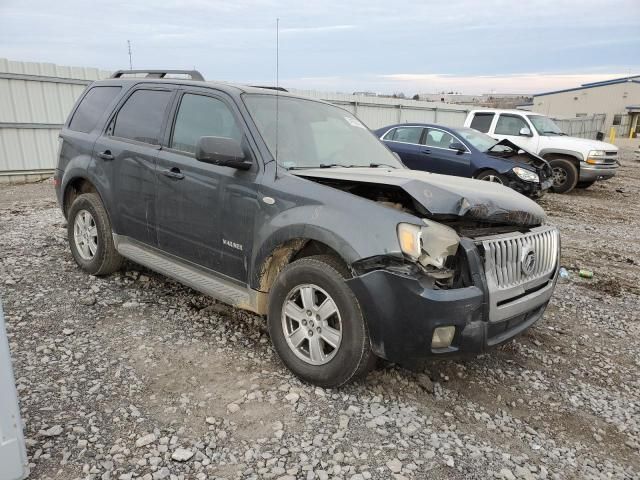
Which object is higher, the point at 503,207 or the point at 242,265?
the point at 503,207

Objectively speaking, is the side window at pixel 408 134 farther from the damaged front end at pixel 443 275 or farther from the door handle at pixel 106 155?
the damaged front end at pixel 443 275

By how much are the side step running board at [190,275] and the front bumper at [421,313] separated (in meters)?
0.99

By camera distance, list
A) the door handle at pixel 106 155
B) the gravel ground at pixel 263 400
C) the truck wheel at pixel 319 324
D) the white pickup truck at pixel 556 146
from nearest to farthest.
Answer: the gravel ground at pixel 263 400, the truck wheel at pixel 319 324, the door handle at pixel 106 155, the white pickup truck at pixel 556 146

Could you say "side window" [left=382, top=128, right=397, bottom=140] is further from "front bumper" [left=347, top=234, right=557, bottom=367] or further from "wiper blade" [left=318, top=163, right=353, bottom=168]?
"front bumper" [left=347, top=234, right=557, bottom=367]

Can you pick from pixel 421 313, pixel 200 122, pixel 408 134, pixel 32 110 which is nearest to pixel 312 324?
pixel 421 313

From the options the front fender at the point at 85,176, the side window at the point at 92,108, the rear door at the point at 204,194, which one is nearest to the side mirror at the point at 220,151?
the rear door at the point at 204,194

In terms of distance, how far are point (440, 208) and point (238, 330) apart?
6.43 ft

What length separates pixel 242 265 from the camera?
3.42 metres

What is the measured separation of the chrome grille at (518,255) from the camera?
285cm

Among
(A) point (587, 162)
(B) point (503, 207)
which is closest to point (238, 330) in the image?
(B) point (503, 207)

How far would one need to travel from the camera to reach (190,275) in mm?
3777

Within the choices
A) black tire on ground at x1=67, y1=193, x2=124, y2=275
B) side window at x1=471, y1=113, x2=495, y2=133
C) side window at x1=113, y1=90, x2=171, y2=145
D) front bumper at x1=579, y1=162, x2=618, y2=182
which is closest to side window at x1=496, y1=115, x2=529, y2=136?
side window at x1=471, y1=113, x2=495, y2=133

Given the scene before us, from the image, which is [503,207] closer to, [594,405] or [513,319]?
[513,319]

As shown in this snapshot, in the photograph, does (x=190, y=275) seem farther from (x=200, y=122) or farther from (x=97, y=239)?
(x=97, y=239)
